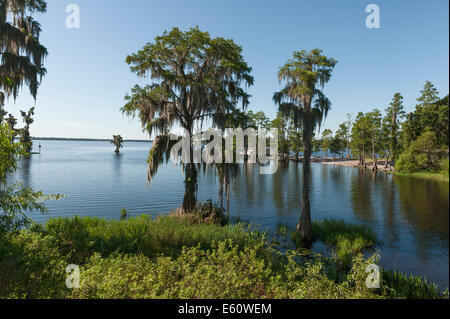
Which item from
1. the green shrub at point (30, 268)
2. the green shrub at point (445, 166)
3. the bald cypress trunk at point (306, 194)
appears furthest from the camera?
the bald cypress trunk at point (306, 194)

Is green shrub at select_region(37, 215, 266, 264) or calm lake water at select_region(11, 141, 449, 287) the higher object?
green shrub at select_region(37, 215, 266, 264)

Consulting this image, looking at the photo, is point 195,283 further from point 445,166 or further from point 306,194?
point 306,194

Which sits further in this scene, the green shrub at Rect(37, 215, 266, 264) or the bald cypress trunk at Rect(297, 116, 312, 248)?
the bald cypress trunk at Rect(297, 116, 312, 248)

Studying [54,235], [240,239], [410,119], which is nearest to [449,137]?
[410,119]

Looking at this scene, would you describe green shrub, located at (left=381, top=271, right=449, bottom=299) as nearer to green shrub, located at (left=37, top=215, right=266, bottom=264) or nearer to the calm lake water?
the calm lake water

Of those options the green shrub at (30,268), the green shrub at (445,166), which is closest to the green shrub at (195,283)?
the green shrub at (30,268)

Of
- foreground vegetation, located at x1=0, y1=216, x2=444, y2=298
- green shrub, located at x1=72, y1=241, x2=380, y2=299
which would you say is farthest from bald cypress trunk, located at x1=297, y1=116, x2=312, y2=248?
green shrub, located at x1=72, y1=241, x2=380, y2=299

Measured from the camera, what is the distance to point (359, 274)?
698cm

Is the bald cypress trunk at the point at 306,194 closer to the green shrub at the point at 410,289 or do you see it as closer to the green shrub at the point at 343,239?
the green shrub at the point at 343,239

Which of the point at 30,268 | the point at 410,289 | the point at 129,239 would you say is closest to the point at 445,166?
the point at 410,289

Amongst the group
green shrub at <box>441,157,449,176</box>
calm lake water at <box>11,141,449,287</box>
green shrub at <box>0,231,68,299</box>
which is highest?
green shrub at <box>441,157,449,176</box>

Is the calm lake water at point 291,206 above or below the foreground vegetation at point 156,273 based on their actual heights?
below

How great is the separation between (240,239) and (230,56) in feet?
36.4
